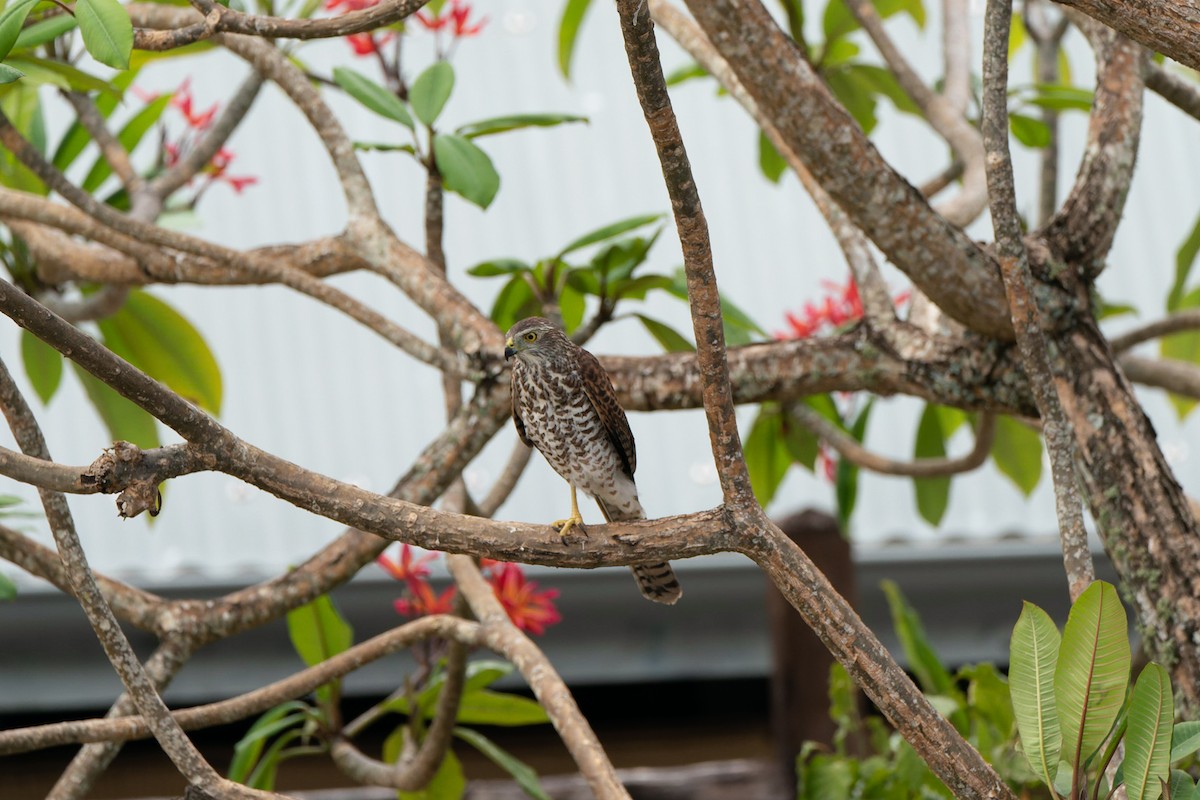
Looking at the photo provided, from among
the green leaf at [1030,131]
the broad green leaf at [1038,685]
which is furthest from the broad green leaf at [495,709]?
the green leaf at [1030,131]

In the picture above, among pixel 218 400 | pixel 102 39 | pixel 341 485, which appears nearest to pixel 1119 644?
pixel 341 485

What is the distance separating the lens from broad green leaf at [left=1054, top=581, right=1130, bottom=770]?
1.05 m

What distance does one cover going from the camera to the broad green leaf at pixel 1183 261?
2.33 metres

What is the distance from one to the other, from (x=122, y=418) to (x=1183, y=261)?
2287 mm

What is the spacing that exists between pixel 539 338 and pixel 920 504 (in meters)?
1.36

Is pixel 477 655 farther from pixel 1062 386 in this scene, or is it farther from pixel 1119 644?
pixel 1119 644

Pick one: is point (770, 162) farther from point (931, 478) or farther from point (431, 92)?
point (431, 92)

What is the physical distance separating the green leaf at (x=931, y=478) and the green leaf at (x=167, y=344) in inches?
61.0

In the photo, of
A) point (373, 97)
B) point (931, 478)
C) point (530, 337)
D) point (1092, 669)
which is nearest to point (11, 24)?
point (373, 97)

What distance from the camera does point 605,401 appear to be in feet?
5.20

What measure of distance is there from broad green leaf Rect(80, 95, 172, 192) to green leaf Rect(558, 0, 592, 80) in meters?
0.81

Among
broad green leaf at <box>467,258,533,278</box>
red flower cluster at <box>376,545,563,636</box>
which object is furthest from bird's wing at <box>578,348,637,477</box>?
red flower cluster at <box>376,545,563,636</box>

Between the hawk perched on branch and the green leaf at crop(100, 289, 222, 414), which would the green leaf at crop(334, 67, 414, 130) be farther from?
the green leaf at crop(100, 289, 222, 414)

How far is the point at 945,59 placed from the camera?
7.84 feet
